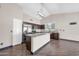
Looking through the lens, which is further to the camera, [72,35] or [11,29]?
[72,35]

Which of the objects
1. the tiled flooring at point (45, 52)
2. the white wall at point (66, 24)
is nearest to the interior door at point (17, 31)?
the tiled flooring at point (45, 52)

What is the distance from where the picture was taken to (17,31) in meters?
6.16

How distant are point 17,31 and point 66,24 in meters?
4.87

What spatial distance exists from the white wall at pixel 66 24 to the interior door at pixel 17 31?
13.2 ft

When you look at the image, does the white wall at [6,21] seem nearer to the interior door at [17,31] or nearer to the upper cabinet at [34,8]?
the interior door at [17,31]

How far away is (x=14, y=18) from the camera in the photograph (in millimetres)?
5766

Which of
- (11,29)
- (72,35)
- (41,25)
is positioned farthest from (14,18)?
(72,35)

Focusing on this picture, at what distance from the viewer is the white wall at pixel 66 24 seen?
827cm

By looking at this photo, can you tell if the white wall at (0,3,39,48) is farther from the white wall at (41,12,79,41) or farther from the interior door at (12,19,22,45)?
the white wall at (41,12,79,41)

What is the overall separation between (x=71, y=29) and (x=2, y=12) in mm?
5890

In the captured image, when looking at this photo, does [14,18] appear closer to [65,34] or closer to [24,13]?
[24,13]

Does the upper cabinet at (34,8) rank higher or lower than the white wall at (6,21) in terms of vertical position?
higher

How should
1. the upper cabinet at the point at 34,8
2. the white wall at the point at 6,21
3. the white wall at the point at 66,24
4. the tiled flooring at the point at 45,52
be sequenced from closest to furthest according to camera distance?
1. the tiled flooring at the point at 45,52
2. the white wall at the point at 6,21
3. the upper cabinet at the point at 34,8
4. the white wall at the point at 66,24

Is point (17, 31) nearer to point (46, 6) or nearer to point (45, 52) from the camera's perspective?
point (46, 6)
